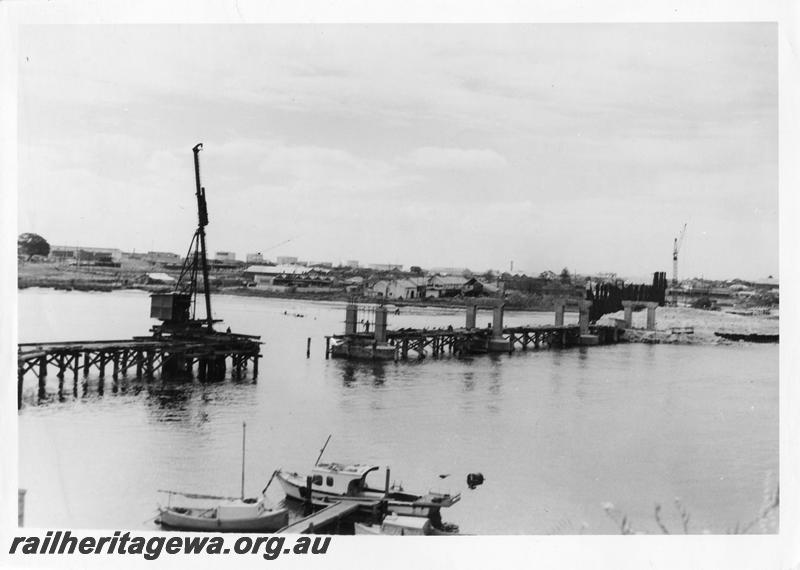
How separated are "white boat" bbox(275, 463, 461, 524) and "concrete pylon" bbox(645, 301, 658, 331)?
36.9 feet

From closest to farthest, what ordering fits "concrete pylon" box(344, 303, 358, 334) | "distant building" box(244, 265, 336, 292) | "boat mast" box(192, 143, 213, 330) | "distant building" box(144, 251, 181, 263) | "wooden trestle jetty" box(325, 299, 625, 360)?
"boat mast" box(192, 143, 213, 330), "distant building" box(144, 251, 181, 263), "distant building" box(244, 265, 336, 292), "concrete pylon" box(344, 303, 358, 334), "wooden trestle jetty" box(325, 299, 625, 360)

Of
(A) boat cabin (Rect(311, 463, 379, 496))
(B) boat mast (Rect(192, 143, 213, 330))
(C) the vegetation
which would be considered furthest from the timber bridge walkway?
(A) boat cabin (Rect(311, 463, 379, 496))

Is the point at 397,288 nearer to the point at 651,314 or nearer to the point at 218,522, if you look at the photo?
the point at 218,522

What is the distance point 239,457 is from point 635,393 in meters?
6.60

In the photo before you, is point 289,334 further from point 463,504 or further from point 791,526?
point 791,526

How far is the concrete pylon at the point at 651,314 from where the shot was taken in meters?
17.0

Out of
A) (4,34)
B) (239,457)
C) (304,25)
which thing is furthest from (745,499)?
(4,34)

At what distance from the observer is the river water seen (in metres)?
6.17

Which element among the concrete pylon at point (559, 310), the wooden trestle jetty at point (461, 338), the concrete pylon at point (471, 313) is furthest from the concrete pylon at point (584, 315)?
the concrete pylon at point (471, 313)

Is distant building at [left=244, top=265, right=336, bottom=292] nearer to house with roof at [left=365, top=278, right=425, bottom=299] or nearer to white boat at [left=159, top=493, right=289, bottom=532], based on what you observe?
house with roof at [left=365, top=278, right=425, bottom=299]

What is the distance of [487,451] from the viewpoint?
25.3 feet

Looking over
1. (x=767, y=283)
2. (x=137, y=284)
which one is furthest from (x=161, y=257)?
(x=767, y=283)

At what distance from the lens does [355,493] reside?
21.4 feet

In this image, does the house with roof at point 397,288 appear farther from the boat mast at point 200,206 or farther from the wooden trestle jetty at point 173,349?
the boat mast at point 200,206
